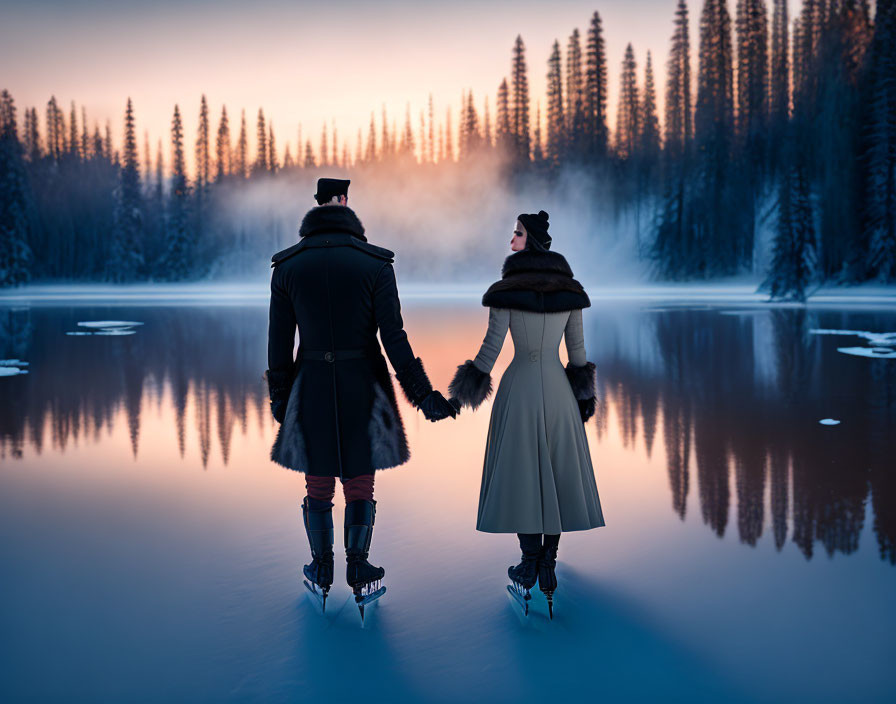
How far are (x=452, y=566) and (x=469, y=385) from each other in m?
1.45

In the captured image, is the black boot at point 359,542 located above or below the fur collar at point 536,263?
below

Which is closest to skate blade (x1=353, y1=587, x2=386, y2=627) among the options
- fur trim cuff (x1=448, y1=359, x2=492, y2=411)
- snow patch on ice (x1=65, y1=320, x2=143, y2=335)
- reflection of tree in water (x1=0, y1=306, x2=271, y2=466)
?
fur trim cuff (x1=448, y1=359, x2=492, y2=411)

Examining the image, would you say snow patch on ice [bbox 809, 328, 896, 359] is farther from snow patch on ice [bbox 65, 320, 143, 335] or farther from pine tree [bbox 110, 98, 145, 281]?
pine tree [bbox 110, 98, 145, 281]

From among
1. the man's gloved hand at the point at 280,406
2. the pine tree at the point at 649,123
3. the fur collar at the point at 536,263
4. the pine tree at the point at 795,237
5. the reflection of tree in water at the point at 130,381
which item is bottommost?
the reflection of tree in water at the point at 130,381

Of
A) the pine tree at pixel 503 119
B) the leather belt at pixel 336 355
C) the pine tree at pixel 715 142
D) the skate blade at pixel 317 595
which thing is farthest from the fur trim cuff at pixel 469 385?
the pine tree at pixel 503 119

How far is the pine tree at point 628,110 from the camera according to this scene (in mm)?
77125

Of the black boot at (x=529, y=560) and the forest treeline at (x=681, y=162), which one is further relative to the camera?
the forest treeline at (x=681, y=162)

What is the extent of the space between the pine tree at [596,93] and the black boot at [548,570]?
76.5 meters

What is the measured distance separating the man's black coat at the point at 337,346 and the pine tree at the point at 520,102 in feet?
267

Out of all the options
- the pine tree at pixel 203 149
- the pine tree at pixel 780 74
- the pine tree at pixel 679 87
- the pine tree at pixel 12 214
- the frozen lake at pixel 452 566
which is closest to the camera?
the frozen lake at pixel 452 566

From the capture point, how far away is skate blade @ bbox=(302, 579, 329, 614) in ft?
15.3

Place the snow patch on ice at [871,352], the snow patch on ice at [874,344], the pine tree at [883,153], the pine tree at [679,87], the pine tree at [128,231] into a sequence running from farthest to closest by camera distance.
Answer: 1. the pine tree at [128,231]
2. the pine tree at [679,87]
3. the pine tree at [883,153]
4. the snow patch on ice at [874,344]
5. the snow patch on ice at [871,352]

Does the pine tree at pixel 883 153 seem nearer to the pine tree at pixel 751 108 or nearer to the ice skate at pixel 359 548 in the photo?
the pine tree at pixel 751 108

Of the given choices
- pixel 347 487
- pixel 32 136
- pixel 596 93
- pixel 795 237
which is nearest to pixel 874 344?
pixel 347 487
